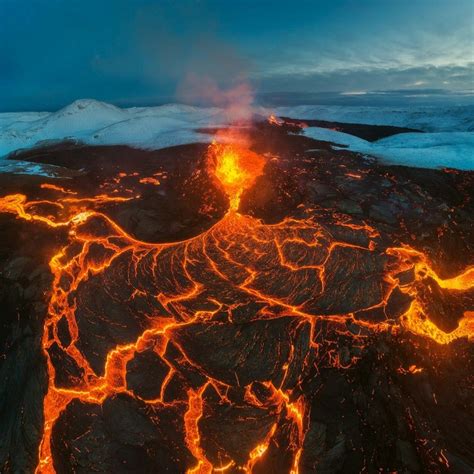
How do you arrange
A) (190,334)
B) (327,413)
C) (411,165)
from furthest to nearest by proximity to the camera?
(411,165) < (190,334) < (327,413)

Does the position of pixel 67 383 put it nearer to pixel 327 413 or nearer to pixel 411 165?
pixel 327 413

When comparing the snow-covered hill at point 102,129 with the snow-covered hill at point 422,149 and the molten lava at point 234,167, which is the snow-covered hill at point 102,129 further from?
the snow-covered hill at point 422,149

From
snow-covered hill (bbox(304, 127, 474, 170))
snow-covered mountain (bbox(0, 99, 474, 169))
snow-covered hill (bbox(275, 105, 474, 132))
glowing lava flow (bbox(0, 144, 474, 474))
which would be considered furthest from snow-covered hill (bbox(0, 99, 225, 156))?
snow-covered hill (bbox(275, 105, 474, 132))

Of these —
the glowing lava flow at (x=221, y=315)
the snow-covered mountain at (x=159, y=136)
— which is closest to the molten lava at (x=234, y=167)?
the glowing lava flow at (x=221, y=315)

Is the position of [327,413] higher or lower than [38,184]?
lower

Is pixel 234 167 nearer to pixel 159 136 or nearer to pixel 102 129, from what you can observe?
pixel 159 136

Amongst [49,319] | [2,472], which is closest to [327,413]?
[2,472]

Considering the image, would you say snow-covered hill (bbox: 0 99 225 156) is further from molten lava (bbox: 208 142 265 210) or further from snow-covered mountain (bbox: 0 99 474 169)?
molten lava (bbox: 208 142 265 210)

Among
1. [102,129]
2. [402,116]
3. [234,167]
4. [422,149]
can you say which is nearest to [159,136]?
[102,129]

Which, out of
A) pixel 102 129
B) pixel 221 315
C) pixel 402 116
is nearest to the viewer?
pixel 221 315
